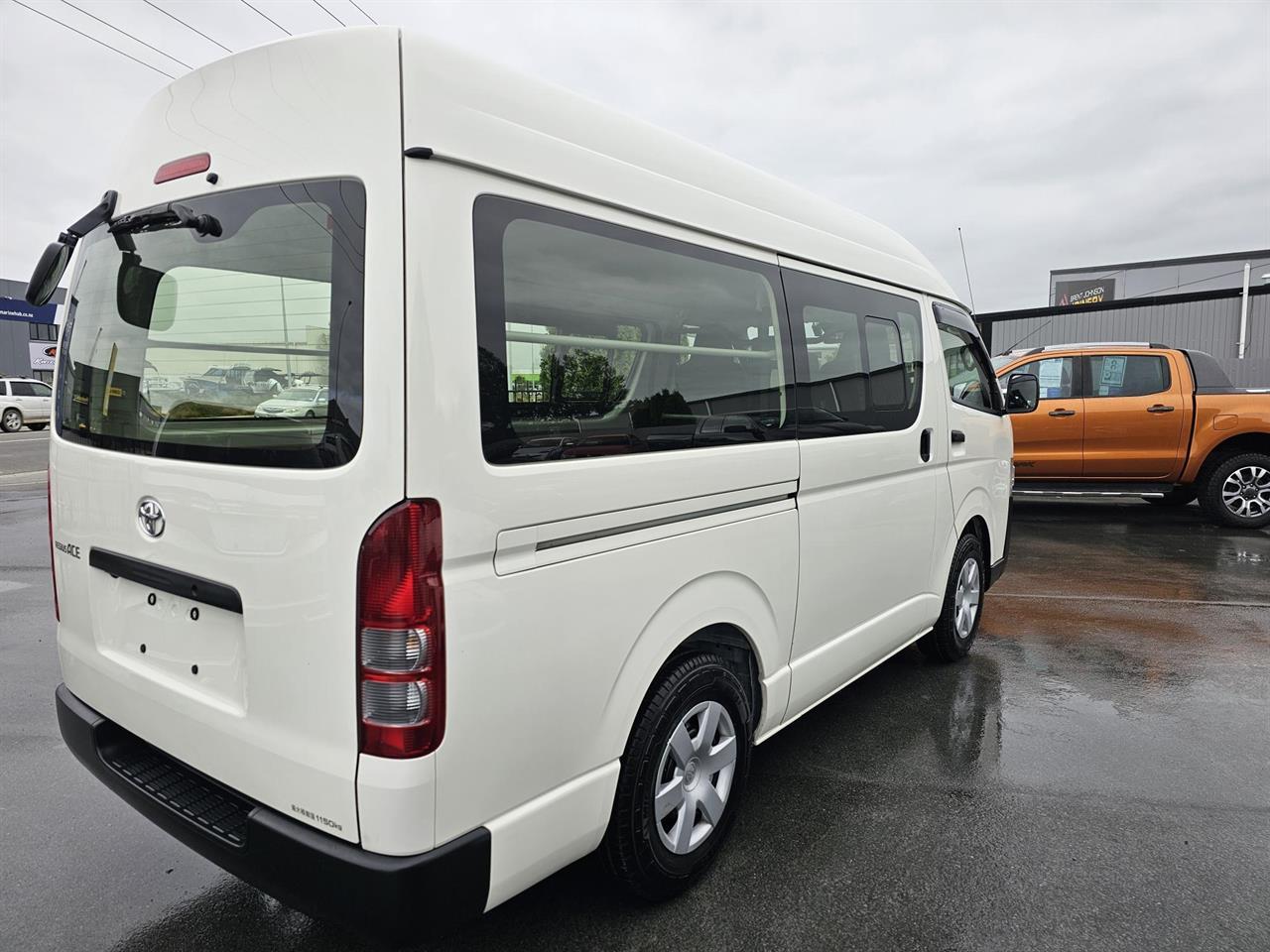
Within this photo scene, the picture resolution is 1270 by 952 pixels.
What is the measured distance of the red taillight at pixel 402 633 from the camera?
161cm

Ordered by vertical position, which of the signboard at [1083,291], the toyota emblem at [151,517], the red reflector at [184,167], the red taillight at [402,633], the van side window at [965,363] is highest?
the signboard at [1083,291]

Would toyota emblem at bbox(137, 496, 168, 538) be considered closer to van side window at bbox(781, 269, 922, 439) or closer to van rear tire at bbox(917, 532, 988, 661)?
van side window at bbox(781, 269, 922, 439)

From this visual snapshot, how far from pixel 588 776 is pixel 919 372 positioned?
2.61 meters

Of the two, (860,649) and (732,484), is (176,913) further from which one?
(860,649)

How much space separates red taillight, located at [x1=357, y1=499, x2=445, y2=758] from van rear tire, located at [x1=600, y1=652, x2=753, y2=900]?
74cm

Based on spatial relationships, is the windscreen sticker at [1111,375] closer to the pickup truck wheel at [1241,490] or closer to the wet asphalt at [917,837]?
the pickup truck wheel at [1241,490]

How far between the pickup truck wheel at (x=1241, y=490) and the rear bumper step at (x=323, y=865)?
9491 mm

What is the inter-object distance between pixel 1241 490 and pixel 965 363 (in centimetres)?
629

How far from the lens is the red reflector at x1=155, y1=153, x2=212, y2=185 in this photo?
1.95 m

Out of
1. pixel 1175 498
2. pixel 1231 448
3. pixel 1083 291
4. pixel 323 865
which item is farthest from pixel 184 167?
pixel 1083 291

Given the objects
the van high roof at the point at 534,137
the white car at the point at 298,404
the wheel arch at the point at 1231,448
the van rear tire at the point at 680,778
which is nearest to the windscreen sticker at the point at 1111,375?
the wheel arch at the point at 1231,448

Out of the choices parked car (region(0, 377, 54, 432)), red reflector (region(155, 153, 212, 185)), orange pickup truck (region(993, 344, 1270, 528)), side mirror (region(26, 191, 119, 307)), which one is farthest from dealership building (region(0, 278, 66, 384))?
red reflector (region(155, 153, 212, 185))

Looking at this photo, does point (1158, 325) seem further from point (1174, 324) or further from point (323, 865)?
point (323, 865)

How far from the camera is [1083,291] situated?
3180cm
